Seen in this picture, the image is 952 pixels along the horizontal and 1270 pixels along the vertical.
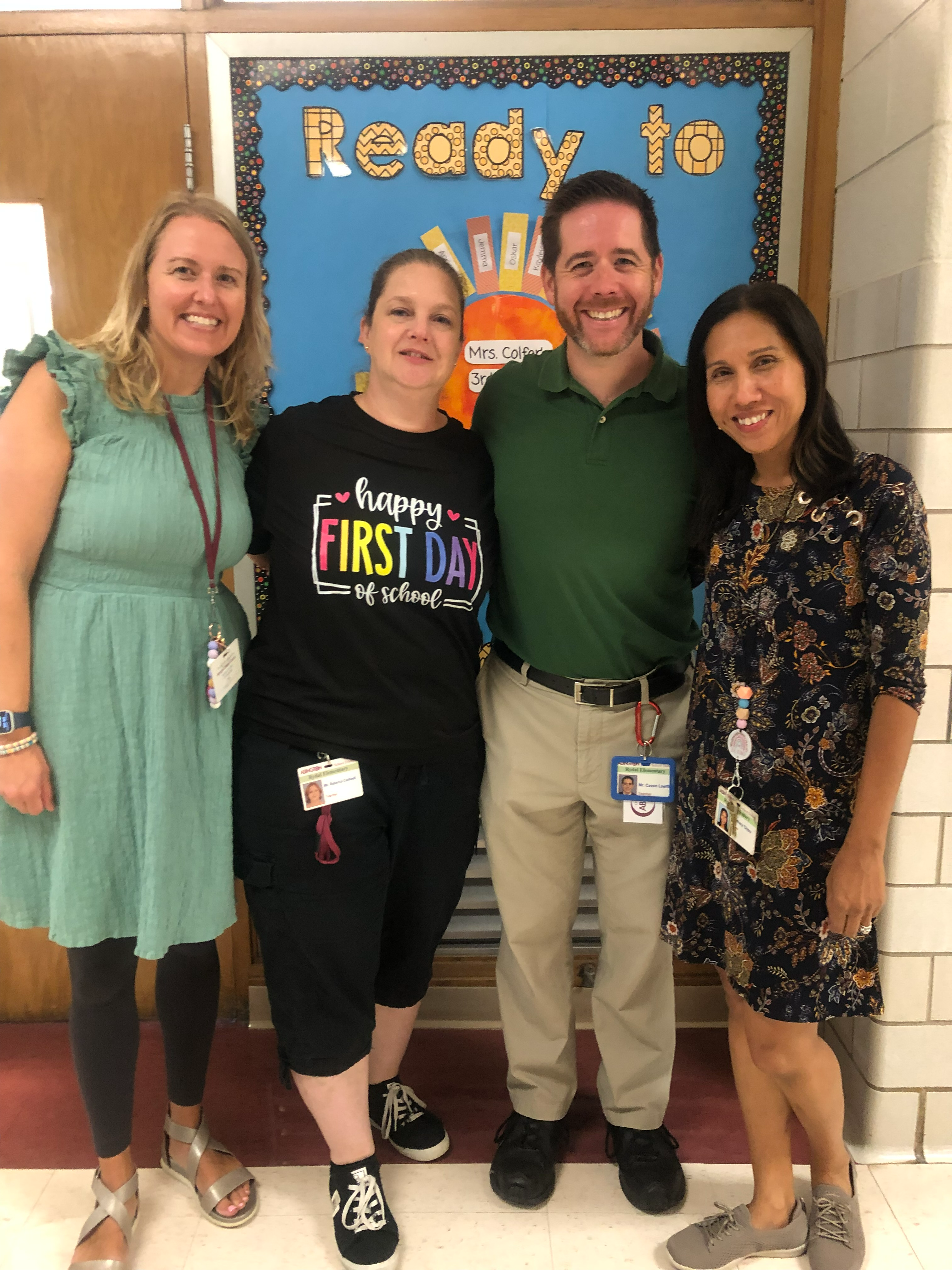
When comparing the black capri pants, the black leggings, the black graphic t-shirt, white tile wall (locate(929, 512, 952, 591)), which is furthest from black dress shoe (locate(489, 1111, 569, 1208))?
white tile wall (locate(929, 512, 952, 591))

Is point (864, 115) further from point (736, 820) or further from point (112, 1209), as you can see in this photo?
point (112, 1209)

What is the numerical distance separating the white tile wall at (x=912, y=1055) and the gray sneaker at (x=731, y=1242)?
14.4 inches

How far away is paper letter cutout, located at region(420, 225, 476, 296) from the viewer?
201 centimetres

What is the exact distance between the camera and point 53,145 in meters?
1.98

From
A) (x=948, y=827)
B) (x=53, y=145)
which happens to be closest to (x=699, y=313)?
(x=948, y=827)

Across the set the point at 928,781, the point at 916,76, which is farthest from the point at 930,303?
the point at 928,781

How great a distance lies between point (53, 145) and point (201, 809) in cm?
155

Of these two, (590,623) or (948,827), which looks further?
(948,827)

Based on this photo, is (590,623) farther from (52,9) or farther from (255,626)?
(52,9)

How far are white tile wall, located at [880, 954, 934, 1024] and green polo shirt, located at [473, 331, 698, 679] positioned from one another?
0.81 meters

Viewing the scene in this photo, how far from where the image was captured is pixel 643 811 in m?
1.65

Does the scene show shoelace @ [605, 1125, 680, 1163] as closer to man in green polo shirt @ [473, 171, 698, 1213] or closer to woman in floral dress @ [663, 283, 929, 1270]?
man in green polo shirt @ [473, 171, 698, 1213]

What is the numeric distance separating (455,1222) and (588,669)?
111 cm

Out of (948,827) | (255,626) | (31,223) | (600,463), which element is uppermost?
(31,223)
